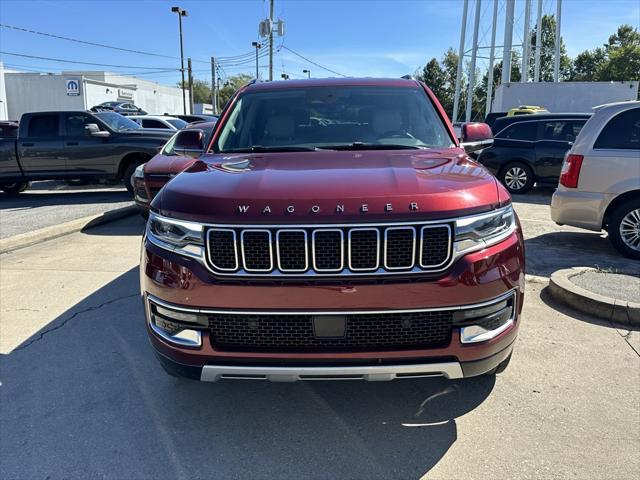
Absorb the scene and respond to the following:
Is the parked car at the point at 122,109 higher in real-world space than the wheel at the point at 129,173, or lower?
higher

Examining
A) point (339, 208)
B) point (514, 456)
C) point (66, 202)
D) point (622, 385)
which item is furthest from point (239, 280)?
point (66, 202)

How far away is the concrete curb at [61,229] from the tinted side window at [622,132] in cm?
740

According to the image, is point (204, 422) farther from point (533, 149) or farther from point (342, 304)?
point (533, 149)

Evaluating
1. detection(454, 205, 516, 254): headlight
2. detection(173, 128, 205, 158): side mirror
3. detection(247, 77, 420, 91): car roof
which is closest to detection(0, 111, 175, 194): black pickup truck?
detection(173, 128, 205, 158): side mirror

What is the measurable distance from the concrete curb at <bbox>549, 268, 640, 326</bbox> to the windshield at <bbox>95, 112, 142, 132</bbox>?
994cm

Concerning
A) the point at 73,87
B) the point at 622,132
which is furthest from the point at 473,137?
the point at 73,87

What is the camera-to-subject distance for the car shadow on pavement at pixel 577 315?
413 cm

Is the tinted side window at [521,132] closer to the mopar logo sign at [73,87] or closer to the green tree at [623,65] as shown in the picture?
the mopar logo sign at [73,87]

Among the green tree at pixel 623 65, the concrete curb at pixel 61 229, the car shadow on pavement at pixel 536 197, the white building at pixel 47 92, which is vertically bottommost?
the concrete curb at pixel 61 229

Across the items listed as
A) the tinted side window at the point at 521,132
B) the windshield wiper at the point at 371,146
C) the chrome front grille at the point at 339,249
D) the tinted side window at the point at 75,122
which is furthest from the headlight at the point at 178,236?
the tinted side window at the point at 521,132

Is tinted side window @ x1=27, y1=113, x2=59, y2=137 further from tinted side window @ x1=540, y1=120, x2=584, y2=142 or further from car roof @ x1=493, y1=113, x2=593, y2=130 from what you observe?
tinted side window @ x1=540, y1=120, x2=584, y2=142

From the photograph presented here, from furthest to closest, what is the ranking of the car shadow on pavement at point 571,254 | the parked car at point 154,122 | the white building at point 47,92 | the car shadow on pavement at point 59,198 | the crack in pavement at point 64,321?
the white building at point 47,92 → the parked car at point 154,122 → the car shadow on pavement at point 59,198 → the car shadow on pavement at point 571,254 → the crack in pavement at point 64,321

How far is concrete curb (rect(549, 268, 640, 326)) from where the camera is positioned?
4137 millimetres

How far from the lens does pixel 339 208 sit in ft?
7.66
